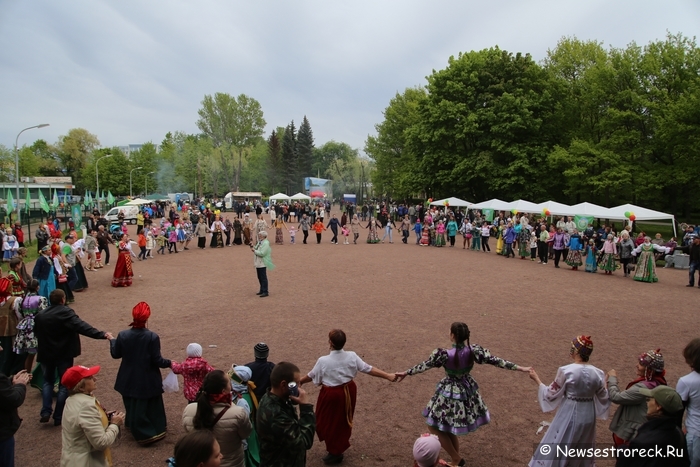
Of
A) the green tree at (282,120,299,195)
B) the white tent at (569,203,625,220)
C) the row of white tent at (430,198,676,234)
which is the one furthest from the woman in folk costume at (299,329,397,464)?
the green tree at (282,120,299,195)

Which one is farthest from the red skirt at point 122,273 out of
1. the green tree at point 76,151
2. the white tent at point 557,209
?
the green tree at point 76,151

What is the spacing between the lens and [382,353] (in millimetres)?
8094

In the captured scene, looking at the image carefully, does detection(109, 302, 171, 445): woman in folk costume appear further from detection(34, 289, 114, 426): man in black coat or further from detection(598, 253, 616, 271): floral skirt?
detection(598, 253, 616, 271): floral skirt

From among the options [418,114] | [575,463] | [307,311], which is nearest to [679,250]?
[307,311]

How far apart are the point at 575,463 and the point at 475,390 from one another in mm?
1021

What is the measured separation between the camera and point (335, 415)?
466 cm

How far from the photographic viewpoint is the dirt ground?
5.44 m

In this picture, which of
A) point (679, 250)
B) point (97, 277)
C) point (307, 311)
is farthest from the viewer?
point (679, 250)

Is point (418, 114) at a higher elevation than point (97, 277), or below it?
higher

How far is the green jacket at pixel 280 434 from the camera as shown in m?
3.37

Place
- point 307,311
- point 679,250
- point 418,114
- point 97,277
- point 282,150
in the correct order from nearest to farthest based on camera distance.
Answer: point 307,311, point 97,277, point 679,250, point 418,114, point 282,150

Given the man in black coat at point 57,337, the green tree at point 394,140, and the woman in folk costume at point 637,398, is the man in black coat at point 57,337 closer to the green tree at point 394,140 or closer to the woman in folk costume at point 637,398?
the woman in folk costume at point 637,398

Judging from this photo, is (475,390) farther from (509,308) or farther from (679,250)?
(679,250)

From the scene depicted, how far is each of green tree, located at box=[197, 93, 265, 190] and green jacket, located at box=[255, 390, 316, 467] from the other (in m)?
75.9
